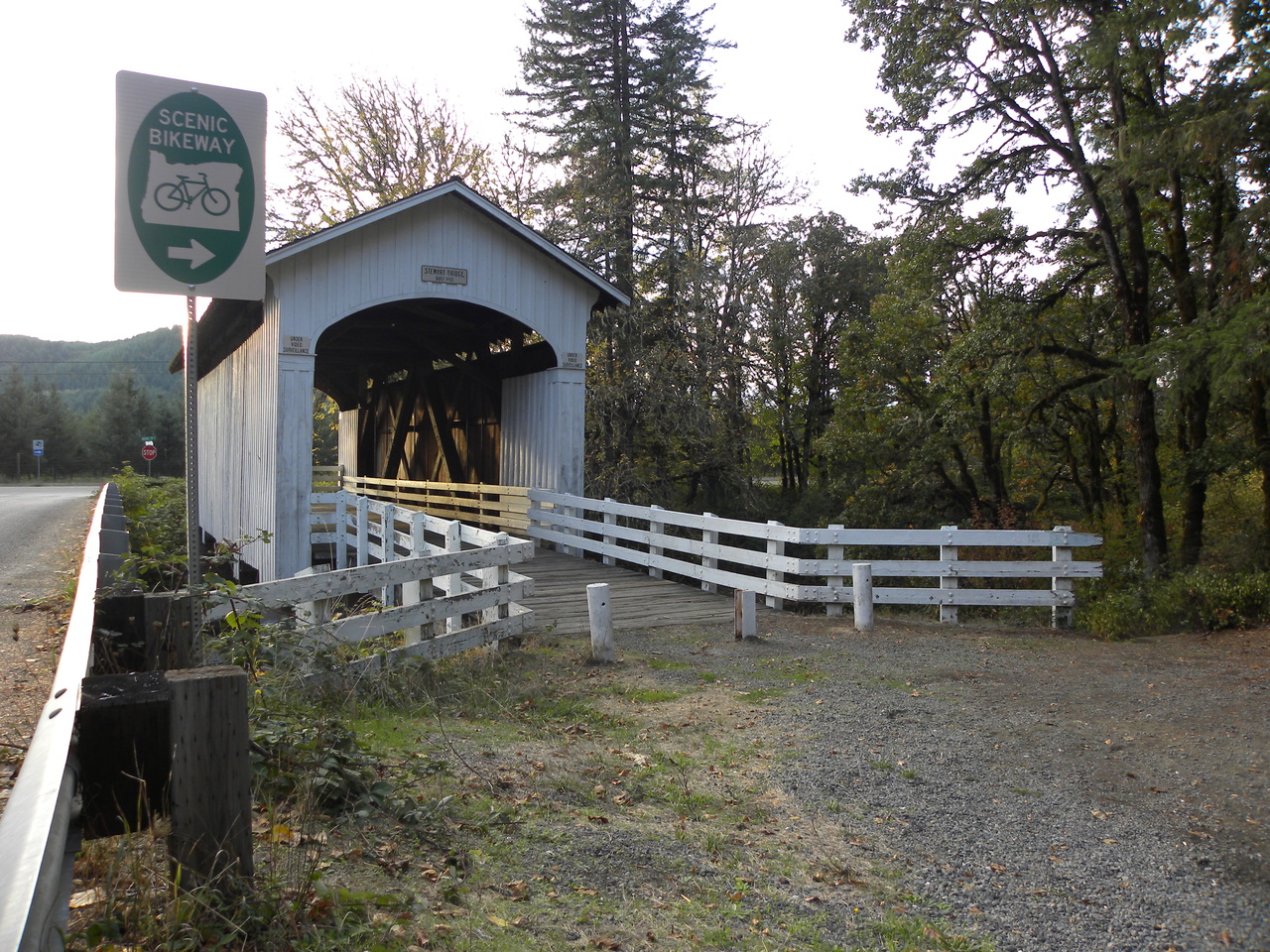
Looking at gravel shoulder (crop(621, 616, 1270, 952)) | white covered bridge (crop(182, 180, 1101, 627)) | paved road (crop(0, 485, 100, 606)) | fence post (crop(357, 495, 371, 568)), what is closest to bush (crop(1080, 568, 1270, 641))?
white covered bridge (crop(182, 180, 1101, 627))

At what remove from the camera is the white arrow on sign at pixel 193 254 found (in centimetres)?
376

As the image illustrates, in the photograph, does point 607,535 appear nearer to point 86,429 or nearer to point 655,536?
point 655,536

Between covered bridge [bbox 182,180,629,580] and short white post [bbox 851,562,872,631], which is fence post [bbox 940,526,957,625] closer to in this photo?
short white post [bbox 851,562,872,631]

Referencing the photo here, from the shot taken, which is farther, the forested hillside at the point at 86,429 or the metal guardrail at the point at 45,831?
the forested hillside at the point at 86,429

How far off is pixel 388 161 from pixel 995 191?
19576mm

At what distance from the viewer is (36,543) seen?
12.5 metres

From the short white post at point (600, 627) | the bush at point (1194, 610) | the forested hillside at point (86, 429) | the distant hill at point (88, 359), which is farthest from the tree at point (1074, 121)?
the distant hill at point (88, 359)

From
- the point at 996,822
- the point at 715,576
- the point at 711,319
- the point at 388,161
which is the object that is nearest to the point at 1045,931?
the point at 996,822

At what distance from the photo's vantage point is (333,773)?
12.4 feet

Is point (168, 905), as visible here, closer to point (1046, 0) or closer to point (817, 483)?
point (1046, 0)

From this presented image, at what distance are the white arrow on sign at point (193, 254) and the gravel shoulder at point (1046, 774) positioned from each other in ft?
12.2

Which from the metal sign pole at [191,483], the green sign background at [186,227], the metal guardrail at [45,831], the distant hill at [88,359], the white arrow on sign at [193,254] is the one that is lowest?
the metal guardrail at [45,831]

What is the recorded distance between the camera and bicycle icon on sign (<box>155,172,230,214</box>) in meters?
3.73

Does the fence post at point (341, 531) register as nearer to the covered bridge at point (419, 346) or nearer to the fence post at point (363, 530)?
the covered bridge at point (419, 346)
